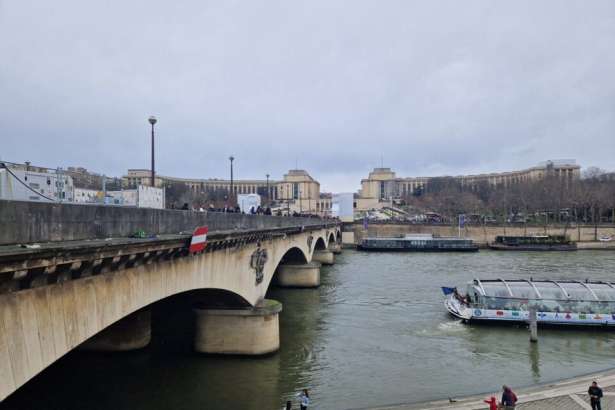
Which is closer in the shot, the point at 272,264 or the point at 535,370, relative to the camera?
the point at 535,370

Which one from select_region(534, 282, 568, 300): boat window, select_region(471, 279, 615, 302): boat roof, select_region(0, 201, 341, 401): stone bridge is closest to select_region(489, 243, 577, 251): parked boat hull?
select_region(471, 279, 615, 302): boat roof

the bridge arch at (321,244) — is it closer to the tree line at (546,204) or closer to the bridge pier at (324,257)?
the bridge pier at (324,257)

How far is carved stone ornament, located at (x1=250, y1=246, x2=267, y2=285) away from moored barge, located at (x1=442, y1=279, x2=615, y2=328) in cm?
1403

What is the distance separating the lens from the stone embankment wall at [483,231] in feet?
328

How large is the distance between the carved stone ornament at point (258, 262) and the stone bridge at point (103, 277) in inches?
32.7

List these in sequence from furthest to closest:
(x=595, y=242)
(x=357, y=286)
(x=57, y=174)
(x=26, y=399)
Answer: (x=595, y=242), (x=357, y=286), (x=26, y=399), (x=57, y=174)

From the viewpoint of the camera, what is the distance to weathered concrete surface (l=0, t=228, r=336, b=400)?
7667 millimetres

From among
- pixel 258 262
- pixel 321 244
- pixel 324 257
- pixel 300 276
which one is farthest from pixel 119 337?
pixel 321 244

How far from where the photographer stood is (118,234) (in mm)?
11562

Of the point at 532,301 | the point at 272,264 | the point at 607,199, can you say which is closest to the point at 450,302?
the point at 532,301

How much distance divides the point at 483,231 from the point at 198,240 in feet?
329

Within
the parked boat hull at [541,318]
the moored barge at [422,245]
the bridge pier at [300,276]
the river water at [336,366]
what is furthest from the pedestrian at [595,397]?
the moored barge at [422,245]

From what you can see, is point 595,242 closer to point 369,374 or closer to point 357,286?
point 357,286

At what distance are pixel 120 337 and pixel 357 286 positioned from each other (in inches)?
1071
